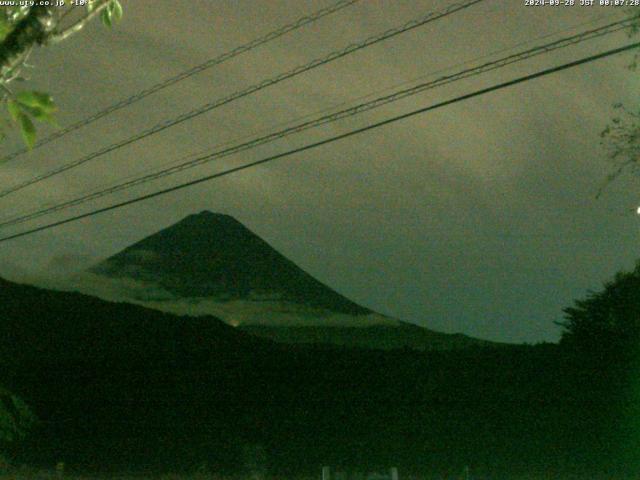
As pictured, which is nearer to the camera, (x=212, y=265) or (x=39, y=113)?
(x=39, y=113)

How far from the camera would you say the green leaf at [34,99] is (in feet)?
9.72

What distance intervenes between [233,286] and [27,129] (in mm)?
37402

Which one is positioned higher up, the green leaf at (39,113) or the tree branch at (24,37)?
the tree branch at (24,37)

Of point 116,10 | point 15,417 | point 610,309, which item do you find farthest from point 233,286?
point 116,10

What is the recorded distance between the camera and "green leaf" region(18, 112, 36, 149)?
9.70 ft

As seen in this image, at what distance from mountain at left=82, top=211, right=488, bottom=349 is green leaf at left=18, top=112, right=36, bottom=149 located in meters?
20.3

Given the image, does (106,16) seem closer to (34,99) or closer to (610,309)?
(34,99)

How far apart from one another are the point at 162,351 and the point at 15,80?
55.1ft

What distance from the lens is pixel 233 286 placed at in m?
40.2

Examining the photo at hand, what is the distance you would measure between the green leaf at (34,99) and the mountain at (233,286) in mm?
20318

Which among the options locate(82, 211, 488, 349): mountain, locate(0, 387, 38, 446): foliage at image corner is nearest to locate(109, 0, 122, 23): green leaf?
locate(0, 387, 38, 446): foliage at image corner

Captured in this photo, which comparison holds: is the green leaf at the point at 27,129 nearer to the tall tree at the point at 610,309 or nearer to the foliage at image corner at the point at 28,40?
the foliage at image corner at the point at 28,40

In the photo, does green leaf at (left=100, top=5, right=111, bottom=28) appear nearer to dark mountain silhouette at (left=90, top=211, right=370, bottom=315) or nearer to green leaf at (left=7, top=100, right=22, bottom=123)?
green leaf at (left=7, top=100, right=22, bottom=123)

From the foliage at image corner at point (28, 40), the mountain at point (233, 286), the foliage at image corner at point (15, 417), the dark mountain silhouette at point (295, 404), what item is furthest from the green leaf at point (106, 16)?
the mountain at point (233, 286)
